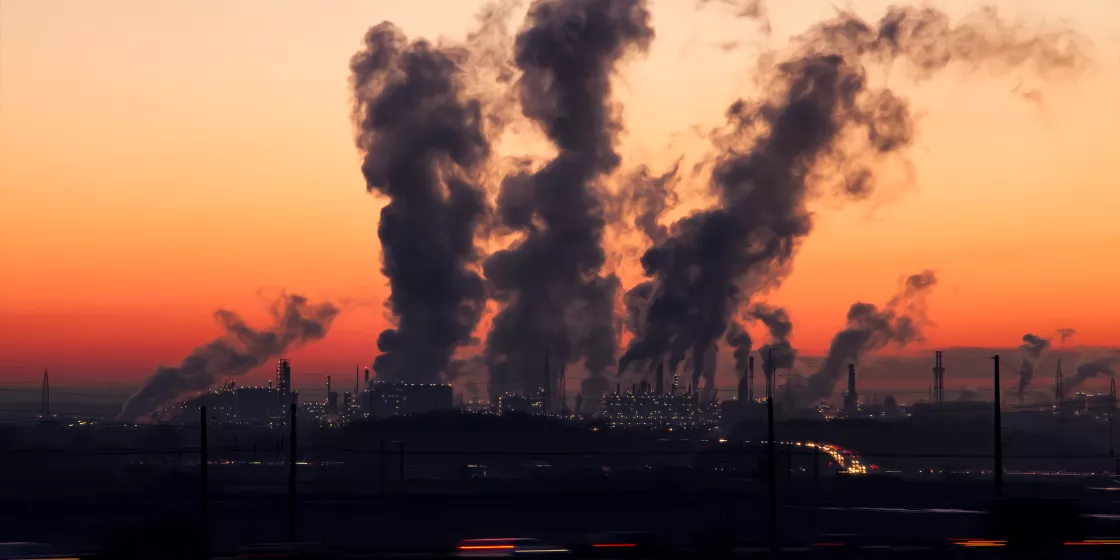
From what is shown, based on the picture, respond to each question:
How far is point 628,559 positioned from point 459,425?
6309 inches

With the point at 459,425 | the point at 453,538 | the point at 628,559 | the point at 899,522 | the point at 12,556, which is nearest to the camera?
the point at 12,556

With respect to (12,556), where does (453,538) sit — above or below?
below

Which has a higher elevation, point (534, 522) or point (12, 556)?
point (12, 556)

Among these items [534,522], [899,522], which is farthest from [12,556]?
[899,522]

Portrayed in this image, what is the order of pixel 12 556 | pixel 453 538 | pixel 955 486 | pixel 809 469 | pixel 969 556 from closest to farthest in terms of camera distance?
pixel 12 556 → pixel 969 556 → pixel 453 538 → pixel 955 486 → pixel 809 469

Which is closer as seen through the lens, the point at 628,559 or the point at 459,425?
the point at 628,559

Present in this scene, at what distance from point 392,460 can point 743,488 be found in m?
81.5

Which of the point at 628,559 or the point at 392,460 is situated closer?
the point at 628,559

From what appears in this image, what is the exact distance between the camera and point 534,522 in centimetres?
5769

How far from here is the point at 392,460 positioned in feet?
520

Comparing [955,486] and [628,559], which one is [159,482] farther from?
[628,559]

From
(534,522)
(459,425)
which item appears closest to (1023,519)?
(534,522)

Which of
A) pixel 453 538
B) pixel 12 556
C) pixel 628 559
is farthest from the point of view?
pixel 453 538

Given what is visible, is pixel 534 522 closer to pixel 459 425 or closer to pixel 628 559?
pixel 628 559
